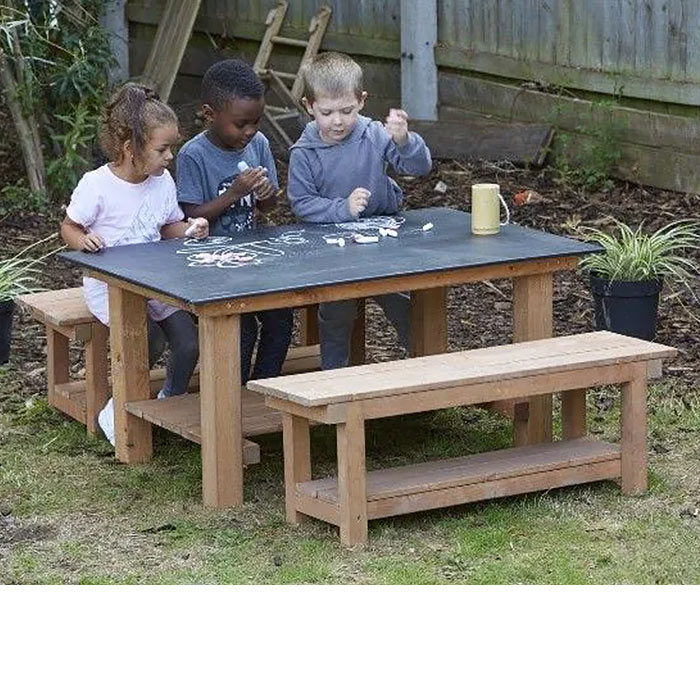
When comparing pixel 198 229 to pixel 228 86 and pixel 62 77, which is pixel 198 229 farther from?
pixel 62 77

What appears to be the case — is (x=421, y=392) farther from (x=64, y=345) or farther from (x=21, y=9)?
(x=21, y=9)

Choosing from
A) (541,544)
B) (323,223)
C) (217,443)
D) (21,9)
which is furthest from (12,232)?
(541,544)

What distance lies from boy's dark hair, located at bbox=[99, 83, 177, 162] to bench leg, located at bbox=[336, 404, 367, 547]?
1.61 m

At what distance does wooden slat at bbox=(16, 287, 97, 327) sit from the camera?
670cm

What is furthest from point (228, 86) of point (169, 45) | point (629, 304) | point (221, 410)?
point (169, 45)

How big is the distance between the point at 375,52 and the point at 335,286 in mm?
6407

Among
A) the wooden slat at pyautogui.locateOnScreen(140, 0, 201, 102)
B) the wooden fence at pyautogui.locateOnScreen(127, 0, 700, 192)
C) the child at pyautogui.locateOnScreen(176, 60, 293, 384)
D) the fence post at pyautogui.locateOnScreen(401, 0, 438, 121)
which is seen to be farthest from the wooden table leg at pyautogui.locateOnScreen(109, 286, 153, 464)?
the wooden slat at pyautogui.locateOnScreen(140, 0, 201, 102)

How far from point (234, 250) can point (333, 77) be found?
72 cm

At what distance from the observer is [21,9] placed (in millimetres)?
10359

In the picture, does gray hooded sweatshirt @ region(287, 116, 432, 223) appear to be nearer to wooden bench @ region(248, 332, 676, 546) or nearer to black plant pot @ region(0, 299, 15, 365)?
wooden bench @ region(248, 332, 676, 546)

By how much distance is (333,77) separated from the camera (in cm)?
637

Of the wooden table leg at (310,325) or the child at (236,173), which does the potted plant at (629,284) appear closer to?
the wooden table leg at (310,325)

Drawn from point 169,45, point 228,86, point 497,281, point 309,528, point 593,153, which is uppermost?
point 228,86

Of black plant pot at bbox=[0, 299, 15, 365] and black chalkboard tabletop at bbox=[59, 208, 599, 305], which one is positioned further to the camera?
black plant pot at bbox=[0, 299, 15, 365]
